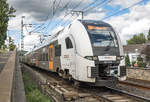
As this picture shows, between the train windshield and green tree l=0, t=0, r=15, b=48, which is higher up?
green tree l=0, t=0, r=15, b=48

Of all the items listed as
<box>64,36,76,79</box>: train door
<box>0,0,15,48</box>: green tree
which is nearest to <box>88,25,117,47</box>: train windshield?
<box>64,36,76,79</box>: train door

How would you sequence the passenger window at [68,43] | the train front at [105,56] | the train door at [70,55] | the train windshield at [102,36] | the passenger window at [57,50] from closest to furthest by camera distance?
the train front at [105,56]
the train windshield at [102,36]
the train door at [70,55]
the passenger window at [68,43]
the passenger window at [57,50]

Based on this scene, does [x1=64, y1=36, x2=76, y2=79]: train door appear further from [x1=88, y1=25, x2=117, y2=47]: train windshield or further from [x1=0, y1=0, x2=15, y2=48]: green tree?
[x1=0, y1=0, x2=15, y2=48]: green tree

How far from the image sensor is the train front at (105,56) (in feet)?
28.1

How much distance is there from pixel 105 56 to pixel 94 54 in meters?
0.53

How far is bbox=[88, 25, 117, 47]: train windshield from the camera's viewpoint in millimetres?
9185

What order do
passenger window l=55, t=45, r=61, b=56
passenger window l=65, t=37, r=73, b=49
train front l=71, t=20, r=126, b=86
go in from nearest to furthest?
train front l=71, t=20, r=126, b=86
passenger window l=65, t=37, r=73, b=49
passenger window l=55, t=45, r=61, b=56

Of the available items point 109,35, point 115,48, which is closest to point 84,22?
point 109,35

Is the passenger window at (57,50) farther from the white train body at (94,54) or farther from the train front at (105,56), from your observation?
the train front at (105,56)

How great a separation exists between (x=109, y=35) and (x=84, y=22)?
137 centimetres

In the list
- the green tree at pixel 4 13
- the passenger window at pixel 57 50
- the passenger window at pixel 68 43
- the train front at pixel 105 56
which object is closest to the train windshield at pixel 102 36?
the train front at pixel 105 56

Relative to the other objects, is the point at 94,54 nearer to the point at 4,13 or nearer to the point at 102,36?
the point at 102,36

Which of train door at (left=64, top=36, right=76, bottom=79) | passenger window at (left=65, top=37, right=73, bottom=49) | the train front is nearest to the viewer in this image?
the train front

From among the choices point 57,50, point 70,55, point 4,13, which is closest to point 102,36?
point 70,55
